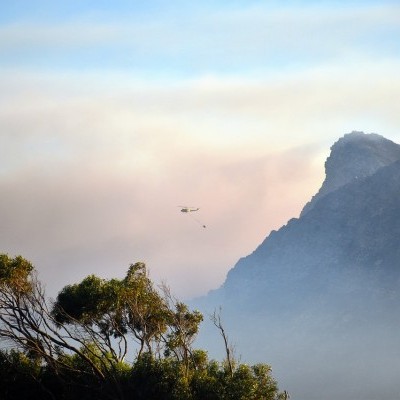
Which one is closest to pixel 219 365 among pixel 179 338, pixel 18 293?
pixel 179 338

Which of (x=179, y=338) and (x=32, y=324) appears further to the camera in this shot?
(x=179, y=338)

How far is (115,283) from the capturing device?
5078 cm

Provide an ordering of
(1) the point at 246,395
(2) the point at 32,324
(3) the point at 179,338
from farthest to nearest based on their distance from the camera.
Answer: (3) the point at 179,338, (2) the point at 32,324, (1) the point at 246,395

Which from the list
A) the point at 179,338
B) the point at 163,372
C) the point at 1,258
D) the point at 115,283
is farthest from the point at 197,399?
the point at 1,258

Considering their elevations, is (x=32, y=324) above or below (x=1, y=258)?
below

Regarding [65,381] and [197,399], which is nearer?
[197,399]

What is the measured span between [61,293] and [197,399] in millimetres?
12440

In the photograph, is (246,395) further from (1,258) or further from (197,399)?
(1,258)

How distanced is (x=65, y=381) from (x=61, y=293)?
6004 millimetres

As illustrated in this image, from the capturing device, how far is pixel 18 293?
1902 inches

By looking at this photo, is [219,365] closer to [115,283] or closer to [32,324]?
[115,283]

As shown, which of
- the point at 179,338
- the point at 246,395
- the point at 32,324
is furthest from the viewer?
the point at 179,338

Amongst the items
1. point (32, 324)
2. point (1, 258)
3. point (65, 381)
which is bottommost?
point (65, 381)

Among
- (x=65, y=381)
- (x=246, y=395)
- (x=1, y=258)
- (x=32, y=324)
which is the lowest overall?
(x=246, y=395)
